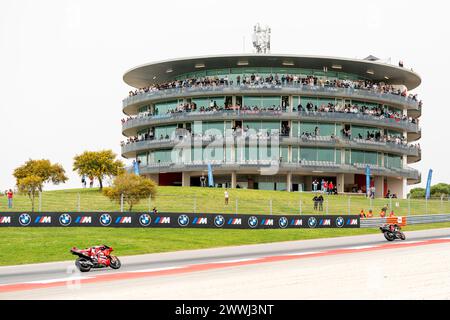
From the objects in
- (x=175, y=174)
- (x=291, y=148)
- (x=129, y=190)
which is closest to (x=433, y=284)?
(x=129, y=190)

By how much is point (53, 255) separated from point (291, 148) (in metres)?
46.4

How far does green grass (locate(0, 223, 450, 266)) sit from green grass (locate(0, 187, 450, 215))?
16.9ft

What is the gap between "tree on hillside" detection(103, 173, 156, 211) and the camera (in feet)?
143

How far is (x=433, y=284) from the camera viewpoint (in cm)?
1780

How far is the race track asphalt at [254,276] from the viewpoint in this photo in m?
16.7

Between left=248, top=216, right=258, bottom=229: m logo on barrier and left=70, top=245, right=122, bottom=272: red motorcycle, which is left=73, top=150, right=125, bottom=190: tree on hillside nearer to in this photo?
left=248, top=216, right=258, bottom=229: m logo on barrier

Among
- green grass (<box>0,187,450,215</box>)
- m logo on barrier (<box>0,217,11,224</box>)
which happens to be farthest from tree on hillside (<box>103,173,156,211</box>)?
m logo on barrier (<box>0,217,11,224</box>)

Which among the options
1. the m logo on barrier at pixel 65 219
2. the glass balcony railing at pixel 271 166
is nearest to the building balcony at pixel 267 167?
the glass balcony railing at pixel 271 166

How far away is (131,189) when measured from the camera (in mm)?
43812

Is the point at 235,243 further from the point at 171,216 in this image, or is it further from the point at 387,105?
the point at 387,105

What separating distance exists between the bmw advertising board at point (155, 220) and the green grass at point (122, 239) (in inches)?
26.5

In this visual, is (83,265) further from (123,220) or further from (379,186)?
(379,186)

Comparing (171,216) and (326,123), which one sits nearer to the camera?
(171,216)

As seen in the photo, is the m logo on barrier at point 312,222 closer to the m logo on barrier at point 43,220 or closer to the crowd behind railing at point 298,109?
the m logo on barrier at point 43,220
